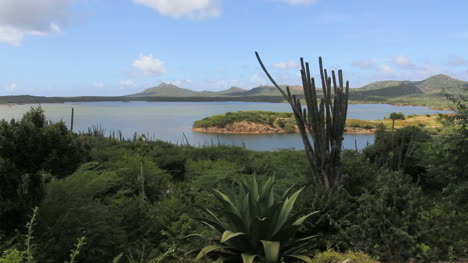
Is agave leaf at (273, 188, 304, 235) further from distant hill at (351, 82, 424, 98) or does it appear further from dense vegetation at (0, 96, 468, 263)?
distant hill at (351, 82, 424, 98)

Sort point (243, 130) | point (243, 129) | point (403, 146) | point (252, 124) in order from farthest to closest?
point (252, 124)
point (243, 129)
point (243, 130)
point (403, 146)

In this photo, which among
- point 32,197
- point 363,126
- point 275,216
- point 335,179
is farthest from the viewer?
point 363,126

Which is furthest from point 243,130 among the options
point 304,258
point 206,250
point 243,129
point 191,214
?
point 304,258

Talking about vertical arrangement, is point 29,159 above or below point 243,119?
above

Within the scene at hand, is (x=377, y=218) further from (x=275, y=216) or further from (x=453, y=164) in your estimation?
(x=453, y=164)

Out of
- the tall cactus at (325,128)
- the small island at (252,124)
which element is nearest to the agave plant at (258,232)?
the tall cactus at (325,128)

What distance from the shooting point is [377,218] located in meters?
4.50

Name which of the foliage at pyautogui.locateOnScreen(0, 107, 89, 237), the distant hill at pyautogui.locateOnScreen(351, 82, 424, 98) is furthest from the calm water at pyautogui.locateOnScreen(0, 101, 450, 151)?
the distant hill at pyautogui.locateOnScreen(351, 82, 424, 98)

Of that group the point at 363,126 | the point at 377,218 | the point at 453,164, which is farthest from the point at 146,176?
the point at 363,126

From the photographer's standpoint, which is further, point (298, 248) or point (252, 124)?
point (252, 124)

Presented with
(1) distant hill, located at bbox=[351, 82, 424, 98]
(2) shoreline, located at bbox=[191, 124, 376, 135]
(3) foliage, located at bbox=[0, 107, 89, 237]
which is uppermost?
(1) distant hill, located at bbox=[351, 82, 424, 98]

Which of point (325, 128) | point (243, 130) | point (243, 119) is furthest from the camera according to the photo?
point (243, 119)

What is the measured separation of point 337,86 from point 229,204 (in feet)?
12.6

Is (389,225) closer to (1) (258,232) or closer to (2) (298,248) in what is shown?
(2) (298,248)
